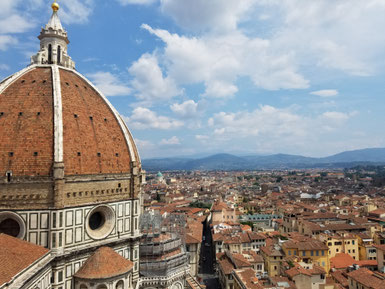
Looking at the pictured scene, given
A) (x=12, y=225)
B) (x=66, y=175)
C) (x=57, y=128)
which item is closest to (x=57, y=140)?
(x=57, y=128)

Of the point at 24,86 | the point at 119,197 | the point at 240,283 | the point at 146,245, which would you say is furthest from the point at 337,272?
the point at 24,86

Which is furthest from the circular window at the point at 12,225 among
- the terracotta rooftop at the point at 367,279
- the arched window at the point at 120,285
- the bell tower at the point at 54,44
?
the terracotta rooftop at the point at 367,279

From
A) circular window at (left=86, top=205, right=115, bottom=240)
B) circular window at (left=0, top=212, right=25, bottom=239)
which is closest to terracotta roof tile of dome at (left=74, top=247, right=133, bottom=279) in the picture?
circular window at (left=86, top=205, right=115, bottom=240)

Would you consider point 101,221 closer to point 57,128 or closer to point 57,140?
point 57,140

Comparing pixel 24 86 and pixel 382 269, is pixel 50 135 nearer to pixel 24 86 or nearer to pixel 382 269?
pixel 24 86

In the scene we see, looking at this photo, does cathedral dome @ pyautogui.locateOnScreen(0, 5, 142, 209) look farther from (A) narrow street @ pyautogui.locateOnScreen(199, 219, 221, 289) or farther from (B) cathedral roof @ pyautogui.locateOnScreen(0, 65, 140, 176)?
(A) narrow street @ pyautogui.locateOnScreen(199, 219, 221, 289)

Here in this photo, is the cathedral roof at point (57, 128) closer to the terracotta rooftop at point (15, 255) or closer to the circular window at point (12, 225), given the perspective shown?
the circular window at point (12, 225)
